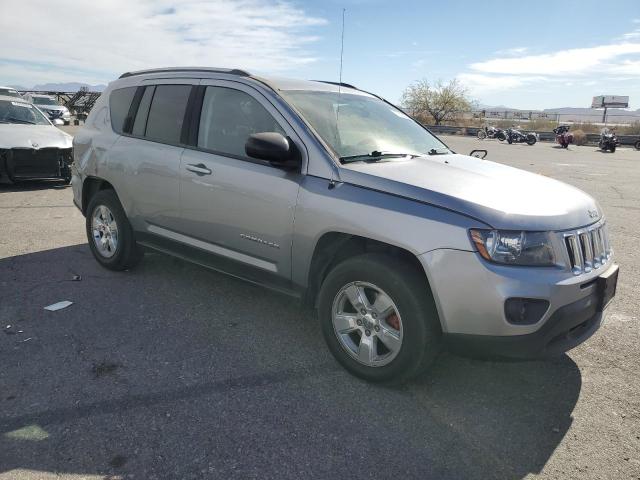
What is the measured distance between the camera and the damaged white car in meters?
9.41

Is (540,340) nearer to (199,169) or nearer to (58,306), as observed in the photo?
(199,169)

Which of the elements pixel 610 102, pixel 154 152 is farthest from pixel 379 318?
pixel 610 102

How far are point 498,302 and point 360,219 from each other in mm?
925

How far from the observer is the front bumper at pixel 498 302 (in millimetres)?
2713

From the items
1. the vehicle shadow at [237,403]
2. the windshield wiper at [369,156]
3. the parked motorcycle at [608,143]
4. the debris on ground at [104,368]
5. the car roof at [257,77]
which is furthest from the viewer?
the parked motorcycle at [608,143]

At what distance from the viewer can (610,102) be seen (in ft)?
392

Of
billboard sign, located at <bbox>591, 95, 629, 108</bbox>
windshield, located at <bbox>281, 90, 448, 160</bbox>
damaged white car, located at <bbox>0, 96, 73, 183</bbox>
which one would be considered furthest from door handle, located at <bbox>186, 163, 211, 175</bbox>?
billboard sign, located at <bbox>591, 95, 629, 108</bbox>

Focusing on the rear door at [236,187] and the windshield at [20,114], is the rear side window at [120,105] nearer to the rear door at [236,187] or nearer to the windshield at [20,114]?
the rear door at [236,187]

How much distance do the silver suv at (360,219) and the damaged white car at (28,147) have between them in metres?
5.62

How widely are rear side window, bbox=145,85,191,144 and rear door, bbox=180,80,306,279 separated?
25 cm

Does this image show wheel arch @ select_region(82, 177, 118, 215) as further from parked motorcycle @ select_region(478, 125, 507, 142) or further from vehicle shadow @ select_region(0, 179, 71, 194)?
parked motorcycle @ select_region(478, 125, 507, 142)

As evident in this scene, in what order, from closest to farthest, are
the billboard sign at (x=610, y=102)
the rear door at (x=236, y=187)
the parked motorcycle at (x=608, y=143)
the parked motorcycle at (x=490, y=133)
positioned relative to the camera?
the rear door at (x=236, y=187)
the parked motorcycle at (x=608, y=143)
the parked motorcycle at (x=490, y=133)
the billboard sign at (x=610, y=102)

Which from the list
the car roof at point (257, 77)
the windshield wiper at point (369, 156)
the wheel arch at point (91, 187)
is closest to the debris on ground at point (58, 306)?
the wheel arch at point (91, 187)

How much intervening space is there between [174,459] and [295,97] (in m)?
2.57
